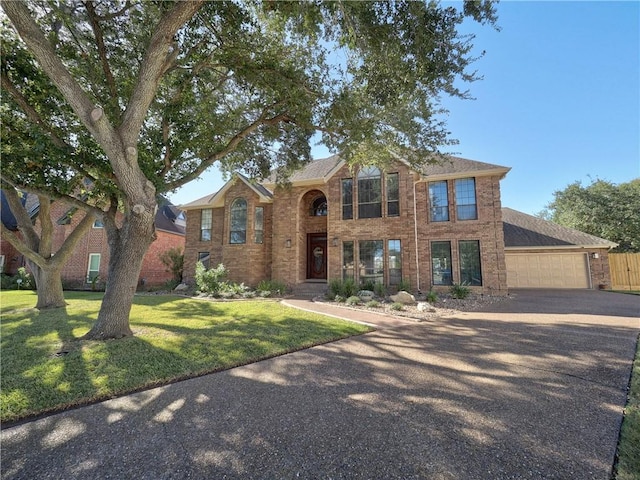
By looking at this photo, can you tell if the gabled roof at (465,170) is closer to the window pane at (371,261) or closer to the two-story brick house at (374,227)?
the two-story brick house at (374,227)

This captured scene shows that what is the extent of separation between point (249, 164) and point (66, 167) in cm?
526

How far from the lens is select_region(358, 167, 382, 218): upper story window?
14.2 meters

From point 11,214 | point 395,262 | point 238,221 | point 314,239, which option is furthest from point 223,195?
point 11,214

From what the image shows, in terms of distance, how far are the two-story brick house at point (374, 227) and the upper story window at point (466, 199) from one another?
43 millimetres

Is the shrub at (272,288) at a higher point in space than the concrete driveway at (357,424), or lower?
higher

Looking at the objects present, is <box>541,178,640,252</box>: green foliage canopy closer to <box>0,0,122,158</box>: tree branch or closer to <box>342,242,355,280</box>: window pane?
<box>342,242,355,280</box>: window pane

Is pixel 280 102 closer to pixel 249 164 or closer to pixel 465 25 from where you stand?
pixel 249 164

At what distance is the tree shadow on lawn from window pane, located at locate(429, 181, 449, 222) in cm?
996

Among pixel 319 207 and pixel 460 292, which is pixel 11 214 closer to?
pixel 319 207

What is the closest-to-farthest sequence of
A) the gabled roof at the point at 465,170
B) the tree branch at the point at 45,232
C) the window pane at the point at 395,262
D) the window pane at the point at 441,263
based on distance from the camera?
the tree branch at the point at 45,232
the gabled roof at the point at 465,170
the window pane at the point at 395,262
the window pane at the point at 441,263

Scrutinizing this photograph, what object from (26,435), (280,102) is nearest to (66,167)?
(280,102)

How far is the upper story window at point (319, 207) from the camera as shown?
16.5 metres

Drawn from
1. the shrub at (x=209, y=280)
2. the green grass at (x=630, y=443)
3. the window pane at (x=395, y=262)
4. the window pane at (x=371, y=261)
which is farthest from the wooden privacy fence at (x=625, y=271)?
the shrub at (x=209, y=280)

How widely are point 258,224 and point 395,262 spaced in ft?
25.6
